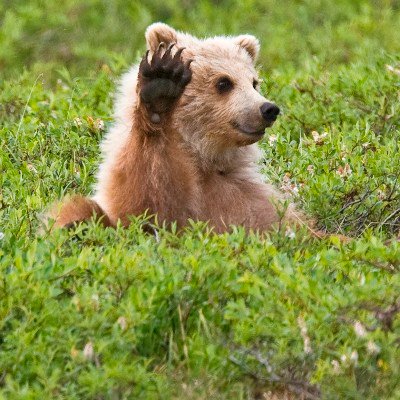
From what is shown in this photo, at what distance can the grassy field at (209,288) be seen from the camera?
15.5 feet

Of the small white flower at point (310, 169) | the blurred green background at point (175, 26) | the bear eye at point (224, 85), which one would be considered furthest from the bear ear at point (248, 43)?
the blurred green background at point (175, 26)

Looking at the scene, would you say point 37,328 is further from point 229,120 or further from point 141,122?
point 229,120

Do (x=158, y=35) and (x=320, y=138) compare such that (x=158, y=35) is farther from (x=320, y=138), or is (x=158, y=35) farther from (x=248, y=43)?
(x=320, y=138)

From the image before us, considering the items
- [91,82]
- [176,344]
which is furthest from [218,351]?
[91,82]

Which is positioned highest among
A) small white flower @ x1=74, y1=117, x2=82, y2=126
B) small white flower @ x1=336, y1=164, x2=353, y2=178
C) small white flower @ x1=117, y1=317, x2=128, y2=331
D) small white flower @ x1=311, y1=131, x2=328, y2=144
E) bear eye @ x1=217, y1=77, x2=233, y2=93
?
bear eye @ x1=217, y1=77, x2=233, y2=93

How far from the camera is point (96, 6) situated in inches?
577

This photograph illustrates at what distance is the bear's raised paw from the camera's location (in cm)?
637

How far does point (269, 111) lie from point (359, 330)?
2.35 meters

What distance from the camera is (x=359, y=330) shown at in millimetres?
4809

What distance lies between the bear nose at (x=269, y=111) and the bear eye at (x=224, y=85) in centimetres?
32

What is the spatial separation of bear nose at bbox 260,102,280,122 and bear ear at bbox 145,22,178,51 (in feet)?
2.41

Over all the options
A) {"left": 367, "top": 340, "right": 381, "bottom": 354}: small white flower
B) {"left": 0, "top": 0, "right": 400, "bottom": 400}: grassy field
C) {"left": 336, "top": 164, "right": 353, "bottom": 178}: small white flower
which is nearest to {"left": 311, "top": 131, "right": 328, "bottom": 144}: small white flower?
{"left": 0, "top": 0, "right": 400, "bottom": 400}: grassy field

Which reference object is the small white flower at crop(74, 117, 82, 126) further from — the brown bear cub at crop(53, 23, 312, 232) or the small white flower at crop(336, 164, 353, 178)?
the small white flower at crop(336, 164, 353, 178)

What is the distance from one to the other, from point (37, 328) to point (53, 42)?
30.5ft
